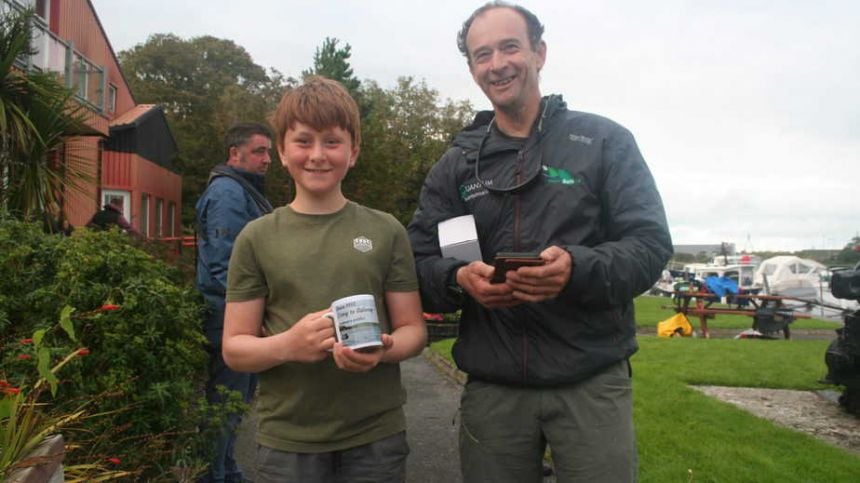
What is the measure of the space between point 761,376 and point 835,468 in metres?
4.60

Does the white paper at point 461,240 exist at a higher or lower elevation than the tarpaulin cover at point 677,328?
higher

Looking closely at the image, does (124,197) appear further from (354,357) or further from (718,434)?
(354,357)

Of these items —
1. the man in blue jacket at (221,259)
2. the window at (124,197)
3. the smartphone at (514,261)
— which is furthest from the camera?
the window at (124,197)

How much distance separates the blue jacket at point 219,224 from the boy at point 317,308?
6.62 ft

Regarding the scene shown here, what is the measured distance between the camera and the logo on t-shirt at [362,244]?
7.47 ft

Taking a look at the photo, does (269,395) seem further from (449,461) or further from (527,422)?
(449,461)

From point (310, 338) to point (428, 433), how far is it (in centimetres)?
421

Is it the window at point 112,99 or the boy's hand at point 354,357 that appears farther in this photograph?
the window at point 112,99

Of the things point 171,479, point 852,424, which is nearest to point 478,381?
point 171,479

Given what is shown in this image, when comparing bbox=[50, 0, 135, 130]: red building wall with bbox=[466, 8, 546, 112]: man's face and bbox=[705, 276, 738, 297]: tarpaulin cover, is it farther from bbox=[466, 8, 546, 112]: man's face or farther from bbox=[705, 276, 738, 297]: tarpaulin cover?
bbox=[705, 276, 738, 297]: tarpaulin cover

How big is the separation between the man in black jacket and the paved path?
4.92 feet

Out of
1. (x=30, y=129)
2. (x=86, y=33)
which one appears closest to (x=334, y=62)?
(x=86, y=33)

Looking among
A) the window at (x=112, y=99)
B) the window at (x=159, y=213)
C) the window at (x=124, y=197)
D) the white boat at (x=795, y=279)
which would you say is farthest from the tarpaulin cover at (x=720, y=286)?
the window at (x=112, y=99)

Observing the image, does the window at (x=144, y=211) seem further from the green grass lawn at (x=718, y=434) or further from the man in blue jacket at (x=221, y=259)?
the man in blue jacket at (x=221, y=259)
